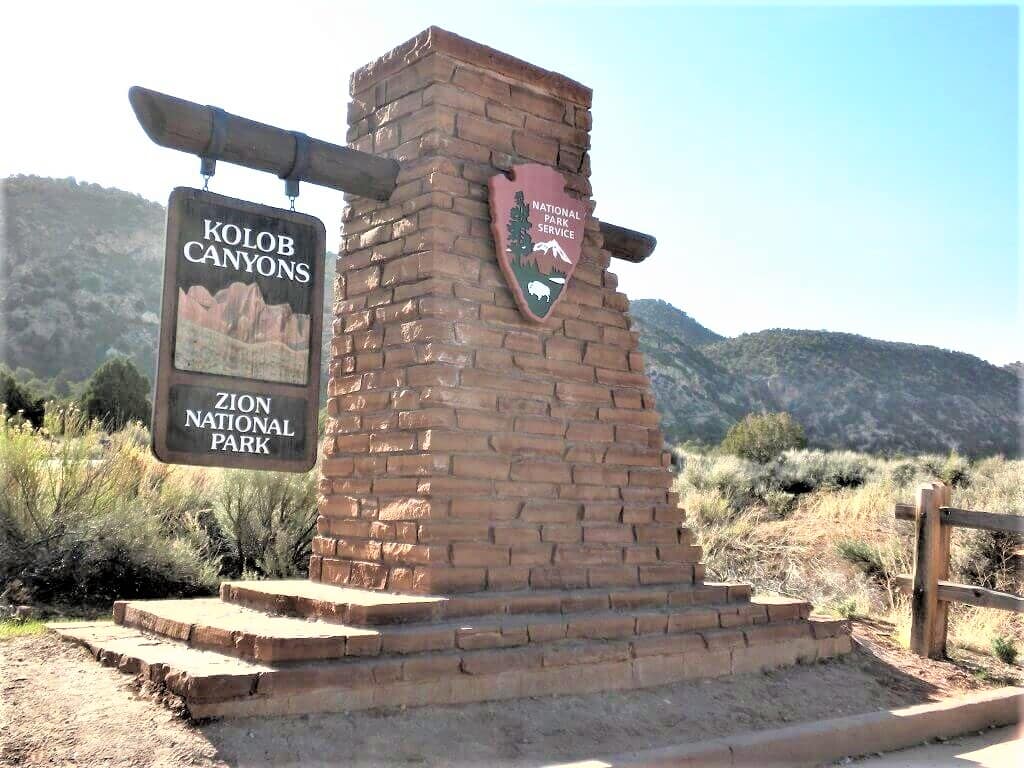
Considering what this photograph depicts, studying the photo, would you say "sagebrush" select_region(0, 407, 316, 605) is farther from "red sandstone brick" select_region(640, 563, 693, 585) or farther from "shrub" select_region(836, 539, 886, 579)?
"shrub" select_region(836, 539, 886, 579)

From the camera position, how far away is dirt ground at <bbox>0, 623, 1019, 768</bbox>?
352 centimetres

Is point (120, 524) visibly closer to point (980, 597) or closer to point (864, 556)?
point (980, 597)

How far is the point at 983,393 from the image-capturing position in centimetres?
4809

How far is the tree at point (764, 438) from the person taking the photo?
25141mm

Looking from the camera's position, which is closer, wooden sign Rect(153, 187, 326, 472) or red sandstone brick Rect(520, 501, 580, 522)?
wooden sign Rect(153, 187, 326, 472)

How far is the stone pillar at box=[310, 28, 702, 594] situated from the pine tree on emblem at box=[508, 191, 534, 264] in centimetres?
14

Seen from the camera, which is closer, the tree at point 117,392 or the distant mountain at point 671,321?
the tree at point 117,392

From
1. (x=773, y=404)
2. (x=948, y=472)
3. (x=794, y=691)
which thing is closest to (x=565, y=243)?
(x=794, y=691)

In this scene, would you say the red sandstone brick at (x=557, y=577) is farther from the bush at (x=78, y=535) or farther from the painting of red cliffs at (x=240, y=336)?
the bush at (x=78, y=535)

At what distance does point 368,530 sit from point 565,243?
6.97ft

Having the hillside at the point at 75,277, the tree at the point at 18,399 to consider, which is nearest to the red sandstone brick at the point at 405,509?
the tree at the point at 18,399

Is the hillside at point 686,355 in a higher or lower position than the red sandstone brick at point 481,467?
higher

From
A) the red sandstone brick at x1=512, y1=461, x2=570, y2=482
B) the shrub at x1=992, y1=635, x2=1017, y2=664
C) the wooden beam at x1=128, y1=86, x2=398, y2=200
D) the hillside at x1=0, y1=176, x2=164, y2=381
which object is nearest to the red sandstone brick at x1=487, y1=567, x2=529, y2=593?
the red sandstone brick at x1=512, y1=461, x2=570, y2=482

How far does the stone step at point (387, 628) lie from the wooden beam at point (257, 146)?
2.40 meters
